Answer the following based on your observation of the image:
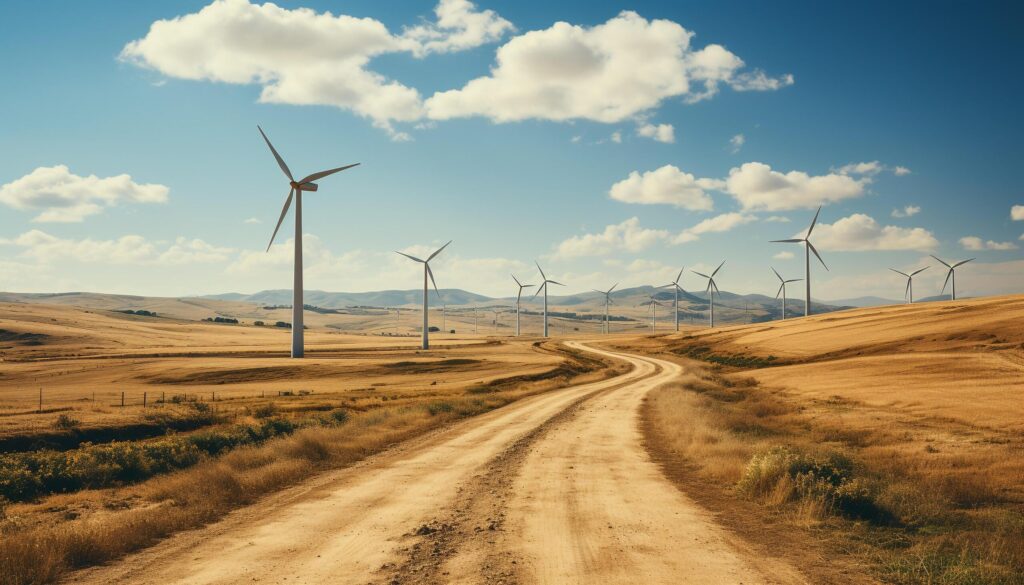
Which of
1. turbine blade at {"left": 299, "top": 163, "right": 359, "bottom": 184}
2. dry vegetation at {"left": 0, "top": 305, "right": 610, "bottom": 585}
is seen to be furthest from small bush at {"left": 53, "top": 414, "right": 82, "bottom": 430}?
turbine blade at {"left": 299, "top": 163, "right": 359, "bottom": 184}

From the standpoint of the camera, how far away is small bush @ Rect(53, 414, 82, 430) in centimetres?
3657

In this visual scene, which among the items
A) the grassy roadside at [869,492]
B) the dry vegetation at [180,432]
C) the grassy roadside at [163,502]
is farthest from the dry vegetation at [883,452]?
the dry vegetation at [180,432]

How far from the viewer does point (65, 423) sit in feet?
122

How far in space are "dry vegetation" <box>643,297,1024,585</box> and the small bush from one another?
35.4 metres

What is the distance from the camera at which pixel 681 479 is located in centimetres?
2144

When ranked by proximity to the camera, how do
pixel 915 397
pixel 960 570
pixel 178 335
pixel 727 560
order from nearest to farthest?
pixel 960 570 < pixel 727 560 < pixel 915 397 < pixel 178 335

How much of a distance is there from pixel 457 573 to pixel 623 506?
22.9 ft

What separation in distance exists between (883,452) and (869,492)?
35.1ft

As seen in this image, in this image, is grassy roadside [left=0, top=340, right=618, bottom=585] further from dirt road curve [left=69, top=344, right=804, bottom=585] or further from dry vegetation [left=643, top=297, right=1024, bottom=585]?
dry vegetation [left=643, top=297, right=1024, bottom=585]

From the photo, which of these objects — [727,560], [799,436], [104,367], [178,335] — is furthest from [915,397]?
[178,335]

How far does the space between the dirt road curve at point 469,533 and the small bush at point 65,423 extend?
24543mm

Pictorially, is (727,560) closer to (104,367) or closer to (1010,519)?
(1010,519)

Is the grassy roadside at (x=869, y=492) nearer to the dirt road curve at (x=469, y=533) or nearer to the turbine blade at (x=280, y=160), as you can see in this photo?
the dirt road curve at (x=469, y=533)

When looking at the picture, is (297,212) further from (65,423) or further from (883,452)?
(883,452)
